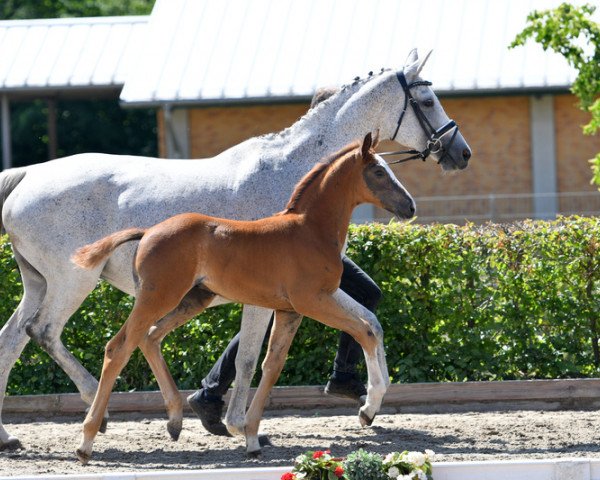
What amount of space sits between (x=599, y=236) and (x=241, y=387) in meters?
3.23

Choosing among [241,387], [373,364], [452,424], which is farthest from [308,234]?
[452,424]

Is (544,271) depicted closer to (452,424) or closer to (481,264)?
(481,264)

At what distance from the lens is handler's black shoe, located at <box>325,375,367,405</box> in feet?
24.8

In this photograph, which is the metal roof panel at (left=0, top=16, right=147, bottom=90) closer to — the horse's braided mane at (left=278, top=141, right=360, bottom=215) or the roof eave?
the roof eave

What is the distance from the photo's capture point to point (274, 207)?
23.3ft

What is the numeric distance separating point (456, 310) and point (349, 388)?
1.60 m

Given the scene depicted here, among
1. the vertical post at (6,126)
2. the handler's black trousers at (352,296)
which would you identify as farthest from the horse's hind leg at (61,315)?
the vertical post at (6,126)

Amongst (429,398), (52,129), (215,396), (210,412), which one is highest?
(52,129)

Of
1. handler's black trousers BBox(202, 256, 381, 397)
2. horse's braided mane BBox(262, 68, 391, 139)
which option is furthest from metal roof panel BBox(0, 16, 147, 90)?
handler's black trousers BBox(202, 256, 381, 397)

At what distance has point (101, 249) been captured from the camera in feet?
20.6

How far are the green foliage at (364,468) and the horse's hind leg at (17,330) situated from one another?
275cm

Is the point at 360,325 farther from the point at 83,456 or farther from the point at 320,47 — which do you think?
the point at 320,47

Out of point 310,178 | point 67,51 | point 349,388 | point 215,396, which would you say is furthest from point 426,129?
point 67,51

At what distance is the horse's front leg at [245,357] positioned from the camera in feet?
23.0
